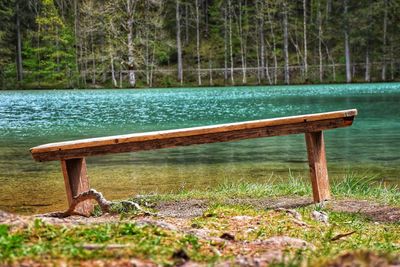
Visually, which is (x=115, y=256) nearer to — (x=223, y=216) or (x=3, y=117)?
(x=223, y=216)

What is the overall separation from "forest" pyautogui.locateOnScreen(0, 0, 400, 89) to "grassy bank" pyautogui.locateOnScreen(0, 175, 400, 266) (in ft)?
204

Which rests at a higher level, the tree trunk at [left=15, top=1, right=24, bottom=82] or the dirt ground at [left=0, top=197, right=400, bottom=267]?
the tree trunk at [left=15, top=1, right=24, bottom=82]

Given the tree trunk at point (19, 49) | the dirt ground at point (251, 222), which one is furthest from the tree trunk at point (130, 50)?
the dirt ground at point (251, 222)

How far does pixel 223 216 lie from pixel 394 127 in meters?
17.1

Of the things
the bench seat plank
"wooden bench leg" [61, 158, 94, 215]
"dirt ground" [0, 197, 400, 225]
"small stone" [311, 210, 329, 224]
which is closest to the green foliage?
"dirt ground" [0, 197, 400, 225]

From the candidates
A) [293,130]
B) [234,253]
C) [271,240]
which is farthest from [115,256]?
[293,130]

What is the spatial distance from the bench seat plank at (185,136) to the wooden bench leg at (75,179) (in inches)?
7.4

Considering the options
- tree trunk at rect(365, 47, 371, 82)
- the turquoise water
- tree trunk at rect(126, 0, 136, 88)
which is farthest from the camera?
tree trunk at rect(365, 47, 371, 82)

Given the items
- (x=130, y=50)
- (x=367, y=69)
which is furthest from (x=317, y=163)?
(x=367, y=69)

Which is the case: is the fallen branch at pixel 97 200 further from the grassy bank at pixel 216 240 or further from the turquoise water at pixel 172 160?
the turquoise water at pixel 172 160

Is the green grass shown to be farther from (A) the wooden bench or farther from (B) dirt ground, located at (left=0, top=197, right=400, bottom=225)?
(A) the wooden bench

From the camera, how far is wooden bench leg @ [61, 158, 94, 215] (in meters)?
7.05

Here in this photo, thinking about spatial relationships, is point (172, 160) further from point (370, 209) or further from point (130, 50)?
point (130, 50)

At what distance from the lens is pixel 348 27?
70.4 meters
